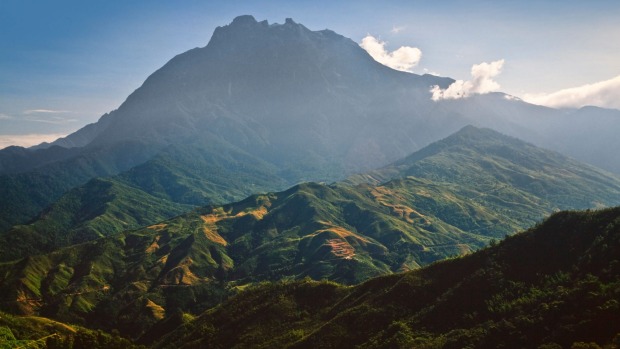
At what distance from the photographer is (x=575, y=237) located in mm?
182500

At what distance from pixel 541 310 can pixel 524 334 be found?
12.1 metres

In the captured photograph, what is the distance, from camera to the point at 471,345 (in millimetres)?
145750

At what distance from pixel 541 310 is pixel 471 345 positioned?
2435 cm

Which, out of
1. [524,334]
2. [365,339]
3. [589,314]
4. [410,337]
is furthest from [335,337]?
[589,314]

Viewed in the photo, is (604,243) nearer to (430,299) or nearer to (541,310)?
(541,310)

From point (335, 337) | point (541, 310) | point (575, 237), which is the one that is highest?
point (575, 237)

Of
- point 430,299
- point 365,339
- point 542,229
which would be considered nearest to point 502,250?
point 542,229

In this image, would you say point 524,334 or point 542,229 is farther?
point 542,229

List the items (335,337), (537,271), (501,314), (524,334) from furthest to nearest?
(335,337) < (537,271) < (501,314) < (524,334)

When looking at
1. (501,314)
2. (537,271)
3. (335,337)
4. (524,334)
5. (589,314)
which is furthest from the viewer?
(335,337)

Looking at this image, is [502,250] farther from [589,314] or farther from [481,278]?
[589,314]

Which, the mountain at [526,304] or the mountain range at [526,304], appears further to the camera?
the mountain at [526,304]

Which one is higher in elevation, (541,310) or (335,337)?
(541,310)

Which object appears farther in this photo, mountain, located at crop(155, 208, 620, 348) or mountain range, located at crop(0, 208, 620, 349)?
mountain, located at crop(155, 208, 620, 348)
